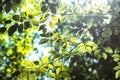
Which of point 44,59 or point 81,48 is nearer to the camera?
point 44,59

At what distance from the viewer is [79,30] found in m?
3.70

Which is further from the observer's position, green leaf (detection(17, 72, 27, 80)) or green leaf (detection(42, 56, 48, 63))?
green leaf (detection(42, 56, 48, 63))

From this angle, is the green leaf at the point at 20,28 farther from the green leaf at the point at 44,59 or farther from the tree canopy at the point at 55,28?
the green leaf at the point at 44,59

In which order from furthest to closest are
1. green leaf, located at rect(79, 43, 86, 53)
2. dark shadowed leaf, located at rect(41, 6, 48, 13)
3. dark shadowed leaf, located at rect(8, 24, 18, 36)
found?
green leaf, located at rect(79, 43, 86, 53) < dark shadowed leaf, located at rect(41, 6, 48, 13) < dark shadowed leaf, located at rect(8, 24, 18, 36)

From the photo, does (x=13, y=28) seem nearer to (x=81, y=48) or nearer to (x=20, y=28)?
(x=20, y=28)

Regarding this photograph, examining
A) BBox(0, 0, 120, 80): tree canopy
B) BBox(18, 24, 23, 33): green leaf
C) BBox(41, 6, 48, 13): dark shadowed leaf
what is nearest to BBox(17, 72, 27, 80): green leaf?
BBox(0, 0, 120, 80): tree canopy

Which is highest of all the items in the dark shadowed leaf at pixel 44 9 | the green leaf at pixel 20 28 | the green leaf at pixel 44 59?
the dark shadowed leaf at pixel 44 9

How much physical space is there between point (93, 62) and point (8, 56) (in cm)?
881

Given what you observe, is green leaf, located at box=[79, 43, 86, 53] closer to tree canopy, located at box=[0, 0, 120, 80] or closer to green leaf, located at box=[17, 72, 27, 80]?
tree canopy, located at box=[0, 0, 120, 80]

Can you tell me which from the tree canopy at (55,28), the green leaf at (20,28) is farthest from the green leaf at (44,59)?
the green leaf at (20,28)

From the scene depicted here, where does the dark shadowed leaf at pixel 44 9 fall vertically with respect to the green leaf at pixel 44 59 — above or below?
above

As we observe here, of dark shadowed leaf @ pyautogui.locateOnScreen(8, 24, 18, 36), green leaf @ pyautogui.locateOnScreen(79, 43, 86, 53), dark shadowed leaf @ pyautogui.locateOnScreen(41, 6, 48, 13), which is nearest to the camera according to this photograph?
dark shadowed leaf @ pyautogui.locateOnScreen(8, 24, 18, 36)

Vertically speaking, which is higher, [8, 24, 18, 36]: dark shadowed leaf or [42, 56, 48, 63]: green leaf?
[8, 24, 18, 36]: dark shadowed leaf

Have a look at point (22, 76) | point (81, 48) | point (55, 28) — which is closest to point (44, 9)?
point (55, 28)
